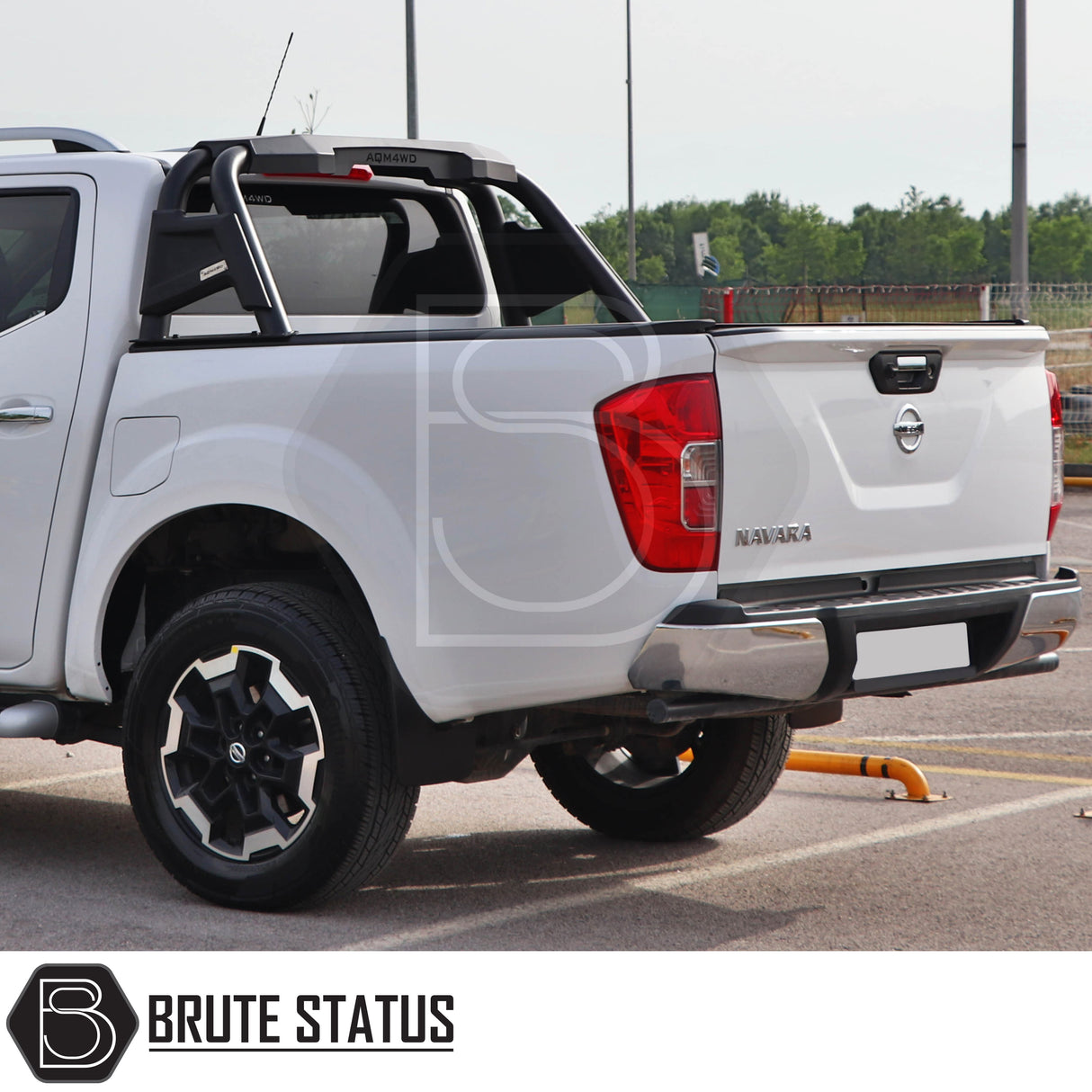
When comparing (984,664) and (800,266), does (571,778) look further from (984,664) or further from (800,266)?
(800,266)

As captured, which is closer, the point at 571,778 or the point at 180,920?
the point at 180,920

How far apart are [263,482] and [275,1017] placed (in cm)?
143

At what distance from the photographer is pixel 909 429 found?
4344 millimetres

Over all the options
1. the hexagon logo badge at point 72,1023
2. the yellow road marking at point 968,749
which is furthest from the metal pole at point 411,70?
the hexagon logo badge at point 72,1023

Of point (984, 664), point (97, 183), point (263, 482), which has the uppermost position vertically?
point (97, 183)

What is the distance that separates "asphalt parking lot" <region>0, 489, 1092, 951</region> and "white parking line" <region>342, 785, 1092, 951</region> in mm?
12

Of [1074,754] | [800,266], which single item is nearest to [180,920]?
[1074,754]

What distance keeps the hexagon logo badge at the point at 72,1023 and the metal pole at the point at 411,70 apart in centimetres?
2201

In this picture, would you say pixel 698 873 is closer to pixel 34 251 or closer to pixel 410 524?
pixel 410 524

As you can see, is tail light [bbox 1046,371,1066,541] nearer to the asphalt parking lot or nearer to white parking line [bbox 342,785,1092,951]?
the asphalt parking lot

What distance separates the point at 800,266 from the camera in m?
144

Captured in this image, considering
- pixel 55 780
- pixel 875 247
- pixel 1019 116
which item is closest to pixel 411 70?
pixel 1019 116

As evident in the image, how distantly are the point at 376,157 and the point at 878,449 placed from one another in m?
1.93

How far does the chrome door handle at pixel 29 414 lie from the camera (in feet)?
15.9
